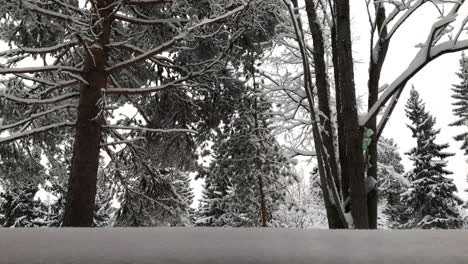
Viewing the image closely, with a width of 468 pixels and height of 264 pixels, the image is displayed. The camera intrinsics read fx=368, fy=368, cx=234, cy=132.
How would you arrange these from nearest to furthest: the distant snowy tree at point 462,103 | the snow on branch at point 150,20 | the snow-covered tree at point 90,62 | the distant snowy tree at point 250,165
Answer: the snow-covered tree at point 90,62 → the snow on branch at point 150,20 → the distant snowy tree at point 250,165 → the distant snowy tree at point 462,103

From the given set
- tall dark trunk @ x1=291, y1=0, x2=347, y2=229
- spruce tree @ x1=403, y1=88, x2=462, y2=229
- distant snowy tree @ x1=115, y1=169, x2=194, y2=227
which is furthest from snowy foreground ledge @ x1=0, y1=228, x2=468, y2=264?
spruce tree @ x1=403, y1=88, x2=462, y2=229

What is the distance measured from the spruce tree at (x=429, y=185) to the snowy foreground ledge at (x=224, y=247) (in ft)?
79.9

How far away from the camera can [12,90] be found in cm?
617

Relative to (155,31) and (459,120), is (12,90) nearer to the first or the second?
(155,31)

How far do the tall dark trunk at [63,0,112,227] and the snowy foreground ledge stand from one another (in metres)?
4.36

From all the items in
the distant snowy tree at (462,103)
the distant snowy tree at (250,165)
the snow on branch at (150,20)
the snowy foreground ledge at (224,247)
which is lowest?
the snowy foreground ledge at (224,247)

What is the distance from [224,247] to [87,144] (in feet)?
16.7

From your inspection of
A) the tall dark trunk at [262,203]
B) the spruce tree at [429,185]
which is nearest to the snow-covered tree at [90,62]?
the tall dark trunk at [262,203]

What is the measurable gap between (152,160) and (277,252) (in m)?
6.99

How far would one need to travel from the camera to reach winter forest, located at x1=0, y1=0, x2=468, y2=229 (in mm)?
4195

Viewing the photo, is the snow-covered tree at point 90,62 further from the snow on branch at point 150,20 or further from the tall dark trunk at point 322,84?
the tall dark trunk at point 322,84

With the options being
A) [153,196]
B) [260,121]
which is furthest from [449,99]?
[153,196]

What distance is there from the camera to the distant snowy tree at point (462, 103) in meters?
24.3

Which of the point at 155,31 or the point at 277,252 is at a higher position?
the point at 155,31
